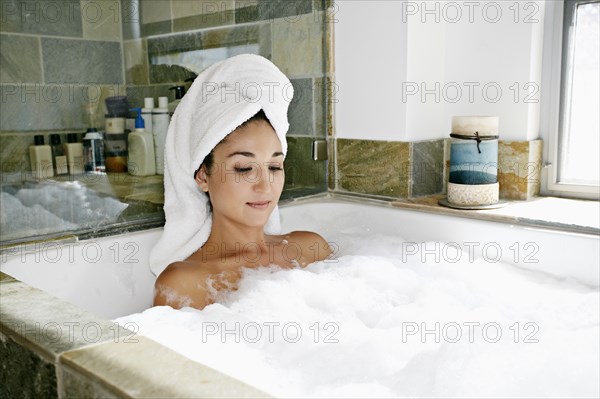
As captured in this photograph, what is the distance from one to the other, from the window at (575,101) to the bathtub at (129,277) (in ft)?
1.42

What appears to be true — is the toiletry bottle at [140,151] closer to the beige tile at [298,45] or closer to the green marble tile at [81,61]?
the green marble tile at [81,61]

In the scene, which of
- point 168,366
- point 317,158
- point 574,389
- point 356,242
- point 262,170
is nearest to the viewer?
point 168,366

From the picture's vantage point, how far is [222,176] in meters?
1.44

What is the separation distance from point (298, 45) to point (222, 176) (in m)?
0.76

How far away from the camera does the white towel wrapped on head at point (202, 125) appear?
4.61ft

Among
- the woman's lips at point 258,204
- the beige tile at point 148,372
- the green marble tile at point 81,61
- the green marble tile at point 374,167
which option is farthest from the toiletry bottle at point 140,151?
the beige tile at point 148,372

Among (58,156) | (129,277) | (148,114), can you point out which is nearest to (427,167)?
(148,114)

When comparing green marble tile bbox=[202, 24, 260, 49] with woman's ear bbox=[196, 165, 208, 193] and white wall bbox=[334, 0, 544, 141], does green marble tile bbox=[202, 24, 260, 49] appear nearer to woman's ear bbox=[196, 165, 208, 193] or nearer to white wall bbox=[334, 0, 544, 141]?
white wall bbox=[334, 0, 544, 141]

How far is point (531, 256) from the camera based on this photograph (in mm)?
1617

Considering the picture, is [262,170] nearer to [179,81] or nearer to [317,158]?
[179,81]

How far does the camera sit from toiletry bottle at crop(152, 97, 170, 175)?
1.63 m

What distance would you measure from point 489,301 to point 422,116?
2.38ft

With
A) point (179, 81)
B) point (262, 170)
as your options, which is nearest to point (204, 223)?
point (262, 170)

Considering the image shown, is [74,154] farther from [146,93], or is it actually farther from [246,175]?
[246,175]
